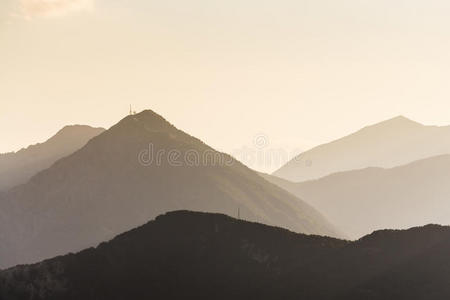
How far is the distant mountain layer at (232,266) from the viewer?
290ft

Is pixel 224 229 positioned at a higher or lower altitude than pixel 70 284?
higher

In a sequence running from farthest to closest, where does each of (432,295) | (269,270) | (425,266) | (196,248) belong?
(196,248) → (269,270) → (425,266) → (432,295)

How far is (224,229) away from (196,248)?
5.72 m

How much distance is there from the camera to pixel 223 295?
9175 centimetres

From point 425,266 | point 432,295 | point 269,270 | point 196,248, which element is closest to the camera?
point 432,295

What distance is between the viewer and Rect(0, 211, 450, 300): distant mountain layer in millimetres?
88438

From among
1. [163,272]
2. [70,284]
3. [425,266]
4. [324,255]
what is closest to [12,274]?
[70,284]

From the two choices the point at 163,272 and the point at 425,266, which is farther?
the point at 163,272

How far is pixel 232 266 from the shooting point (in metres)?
98.2

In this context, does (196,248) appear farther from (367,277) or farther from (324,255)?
(367,277)

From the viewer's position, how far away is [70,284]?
98062mm

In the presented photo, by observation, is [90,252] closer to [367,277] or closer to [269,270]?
[269,270]

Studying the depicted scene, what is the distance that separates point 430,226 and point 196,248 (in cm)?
3296

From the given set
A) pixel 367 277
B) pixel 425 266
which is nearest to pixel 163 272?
pixel 367 277
